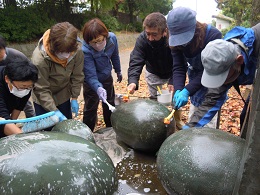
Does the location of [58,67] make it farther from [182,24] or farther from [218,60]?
[218,60]

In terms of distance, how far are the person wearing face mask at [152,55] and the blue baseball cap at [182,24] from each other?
1.77 feet

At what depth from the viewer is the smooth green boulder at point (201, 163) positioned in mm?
1969

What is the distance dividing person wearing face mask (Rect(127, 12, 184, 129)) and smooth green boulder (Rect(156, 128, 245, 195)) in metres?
1.60

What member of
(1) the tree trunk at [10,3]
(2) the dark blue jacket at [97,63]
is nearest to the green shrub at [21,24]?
(1) the tree trunk at [10,3]

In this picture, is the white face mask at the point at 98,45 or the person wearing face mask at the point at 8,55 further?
the white face mask at the point at 98,45

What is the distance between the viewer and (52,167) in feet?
5.91

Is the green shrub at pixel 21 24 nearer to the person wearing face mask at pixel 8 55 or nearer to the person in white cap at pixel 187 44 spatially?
the person wearing face mask at pixel 8 55

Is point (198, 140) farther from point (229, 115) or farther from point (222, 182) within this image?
point (229, 115)

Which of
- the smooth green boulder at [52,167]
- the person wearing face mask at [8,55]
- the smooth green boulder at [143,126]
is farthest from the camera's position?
the person wearing face mask at [8,55]

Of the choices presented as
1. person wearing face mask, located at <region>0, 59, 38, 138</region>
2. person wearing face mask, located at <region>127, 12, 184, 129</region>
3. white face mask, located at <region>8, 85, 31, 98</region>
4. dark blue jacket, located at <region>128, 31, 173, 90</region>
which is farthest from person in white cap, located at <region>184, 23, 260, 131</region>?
white face mask, located at <region>8, 85, 31, 98</region>

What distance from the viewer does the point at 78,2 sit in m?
16.6

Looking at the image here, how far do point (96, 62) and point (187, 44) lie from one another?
142 centimetres

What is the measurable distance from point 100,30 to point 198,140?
187 centimetres

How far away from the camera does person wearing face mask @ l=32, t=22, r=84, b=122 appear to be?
2807mm
